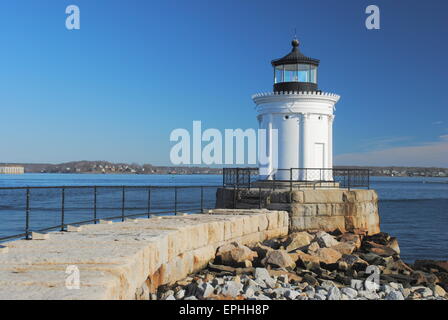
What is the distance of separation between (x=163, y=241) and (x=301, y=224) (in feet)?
24.8

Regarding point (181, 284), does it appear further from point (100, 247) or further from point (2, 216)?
point (2, 216)

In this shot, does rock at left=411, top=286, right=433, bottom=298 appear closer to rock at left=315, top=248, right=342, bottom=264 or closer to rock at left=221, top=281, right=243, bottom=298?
rock at left=315, top=248, right=342, bottom=264

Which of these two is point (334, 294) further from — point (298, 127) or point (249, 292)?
point (298, 127)

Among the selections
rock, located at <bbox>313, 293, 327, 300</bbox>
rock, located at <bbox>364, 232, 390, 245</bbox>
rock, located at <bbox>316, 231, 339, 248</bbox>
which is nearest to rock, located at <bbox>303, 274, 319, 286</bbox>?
rock, located at <bbox>313, 293, 327, 300</bbox>

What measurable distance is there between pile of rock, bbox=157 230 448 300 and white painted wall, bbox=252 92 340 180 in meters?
5.27

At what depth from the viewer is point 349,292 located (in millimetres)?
7609

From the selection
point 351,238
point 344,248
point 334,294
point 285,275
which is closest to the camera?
point 334,294

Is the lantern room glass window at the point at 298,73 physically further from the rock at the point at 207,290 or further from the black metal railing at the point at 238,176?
the rock at the point at 207,290

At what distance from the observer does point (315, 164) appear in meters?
16.7

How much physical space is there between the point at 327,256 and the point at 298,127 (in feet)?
24.1

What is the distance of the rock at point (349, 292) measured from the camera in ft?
24.7

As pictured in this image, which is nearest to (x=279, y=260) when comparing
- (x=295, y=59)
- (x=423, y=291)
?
(x=423, y=291)

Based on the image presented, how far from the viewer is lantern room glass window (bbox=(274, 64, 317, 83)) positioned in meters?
17.5
